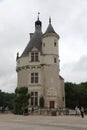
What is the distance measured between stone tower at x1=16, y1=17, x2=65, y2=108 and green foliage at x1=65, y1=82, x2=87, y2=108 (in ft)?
76.3

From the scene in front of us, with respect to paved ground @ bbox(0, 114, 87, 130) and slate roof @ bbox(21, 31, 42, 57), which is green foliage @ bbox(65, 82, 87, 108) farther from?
paved ground @ bbox(0, 114, 87, 130)

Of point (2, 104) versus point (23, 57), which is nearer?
point (23, 57)

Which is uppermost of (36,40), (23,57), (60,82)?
(36,40)

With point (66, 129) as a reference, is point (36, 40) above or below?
above

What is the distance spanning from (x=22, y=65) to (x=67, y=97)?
1069 inches

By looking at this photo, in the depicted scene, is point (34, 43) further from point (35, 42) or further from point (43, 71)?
point (43, 71)

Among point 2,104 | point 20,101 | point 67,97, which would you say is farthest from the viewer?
point 2,104

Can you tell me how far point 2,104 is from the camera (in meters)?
110

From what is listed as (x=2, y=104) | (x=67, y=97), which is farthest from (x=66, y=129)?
(x=2, y=104)

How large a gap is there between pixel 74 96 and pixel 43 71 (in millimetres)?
28818

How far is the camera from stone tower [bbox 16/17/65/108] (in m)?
57.9

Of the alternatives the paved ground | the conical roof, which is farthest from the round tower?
the paved ground

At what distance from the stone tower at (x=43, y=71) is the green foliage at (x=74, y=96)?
23261 mm

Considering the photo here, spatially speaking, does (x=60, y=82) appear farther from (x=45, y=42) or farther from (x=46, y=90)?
(x=45, y=42)
